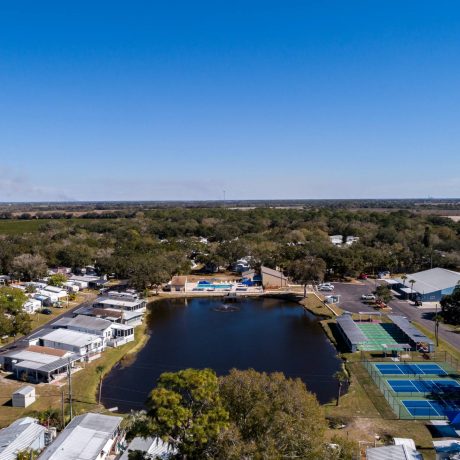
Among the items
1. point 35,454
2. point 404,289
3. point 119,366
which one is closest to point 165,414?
point 35,454

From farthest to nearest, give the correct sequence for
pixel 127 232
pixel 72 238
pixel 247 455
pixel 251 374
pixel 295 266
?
pixel 127 232
pixel 72 238
pixel 295 266
pixel 251 374
pixel 247 455

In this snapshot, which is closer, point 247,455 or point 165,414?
point 247,455

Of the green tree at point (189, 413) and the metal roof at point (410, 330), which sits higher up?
the green tree at point (189, 413)

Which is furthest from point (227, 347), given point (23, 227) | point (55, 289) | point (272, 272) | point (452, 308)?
point (23, 227)

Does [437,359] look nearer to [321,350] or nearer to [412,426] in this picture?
[321,350]

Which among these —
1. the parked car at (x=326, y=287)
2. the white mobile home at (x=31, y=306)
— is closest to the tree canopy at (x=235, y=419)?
the white mobile home at (x=31, y=306)

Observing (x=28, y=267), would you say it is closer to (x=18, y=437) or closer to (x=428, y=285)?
(x=18, y=437)

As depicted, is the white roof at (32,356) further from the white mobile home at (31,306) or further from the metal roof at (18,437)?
the white mobile home at (31,306)

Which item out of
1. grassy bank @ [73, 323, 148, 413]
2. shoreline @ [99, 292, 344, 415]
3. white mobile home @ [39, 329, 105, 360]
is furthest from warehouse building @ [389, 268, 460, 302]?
white mobile home @ [39, 329, 105, 360]
